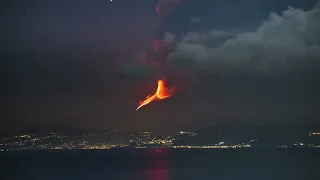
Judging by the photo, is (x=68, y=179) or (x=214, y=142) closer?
(x=68, y=179)

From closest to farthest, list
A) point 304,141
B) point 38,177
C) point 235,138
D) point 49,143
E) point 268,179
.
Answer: point 268,179, point 38,177, point 49,143, point 304,141, point 235,138

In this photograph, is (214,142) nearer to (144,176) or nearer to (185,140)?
(185,140)

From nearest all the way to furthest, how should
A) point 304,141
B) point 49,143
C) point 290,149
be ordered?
point 49,143 < point 304,141 < point 290,149

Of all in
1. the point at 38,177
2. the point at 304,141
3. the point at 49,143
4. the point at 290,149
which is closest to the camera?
the point at 38,177

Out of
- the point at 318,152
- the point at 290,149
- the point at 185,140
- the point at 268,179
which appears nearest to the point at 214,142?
the point at 185,140

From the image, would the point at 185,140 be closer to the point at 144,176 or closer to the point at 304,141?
the point at 304,141

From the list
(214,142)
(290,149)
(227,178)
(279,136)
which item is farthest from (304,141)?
(227,178)
